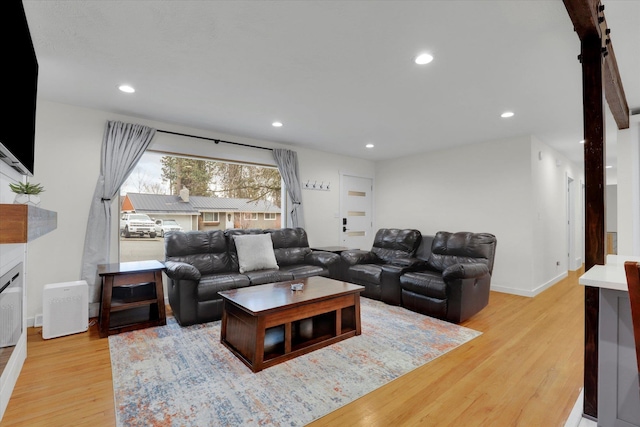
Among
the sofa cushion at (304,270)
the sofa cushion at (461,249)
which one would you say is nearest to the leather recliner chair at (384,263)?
the sofa cushion at (461,249)

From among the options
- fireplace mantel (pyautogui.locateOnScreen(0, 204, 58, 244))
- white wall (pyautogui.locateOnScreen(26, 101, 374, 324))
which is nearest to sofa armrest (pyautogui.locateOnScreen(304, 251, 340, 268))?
white wall (pyautogui.locateOnScreen(26, 101, 374, 324))

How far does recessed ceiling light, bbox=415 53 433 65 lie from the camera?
2.29 meters

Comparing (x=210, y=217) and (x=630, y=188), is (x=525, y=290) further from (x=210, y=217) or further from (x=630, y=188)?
(x=210, y=217)

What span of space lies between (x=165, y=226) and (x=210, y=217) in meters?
0.62

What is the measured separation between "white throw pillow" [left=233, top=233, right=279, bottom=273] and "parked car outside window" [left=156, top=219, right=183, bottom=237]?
0.94 meters

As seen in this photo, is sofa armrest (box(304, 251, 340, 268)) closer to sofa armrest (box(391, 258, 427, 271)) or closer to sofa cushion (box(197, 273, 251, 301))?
sofa armrest (box(391, 258, 427, 271))

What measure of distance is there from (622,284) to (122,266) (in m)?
3.93

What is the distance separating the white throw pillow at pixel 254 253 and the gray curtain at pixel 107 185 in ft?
4.92

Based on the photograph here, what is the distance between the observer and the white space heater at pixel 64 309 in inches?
111

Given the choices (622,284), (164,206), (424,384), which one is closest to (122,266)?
(164,206)

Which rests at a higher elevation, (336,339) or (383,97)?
(383,97)

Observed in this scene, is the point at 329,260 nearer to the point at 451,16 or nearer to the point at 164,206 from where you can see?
the point at 164,206

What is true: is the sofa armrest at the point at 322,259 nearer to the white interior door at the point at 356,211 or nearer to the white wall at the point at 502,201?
the white interior door at the point at 356,211

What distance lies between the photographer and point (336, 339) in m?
2.77
